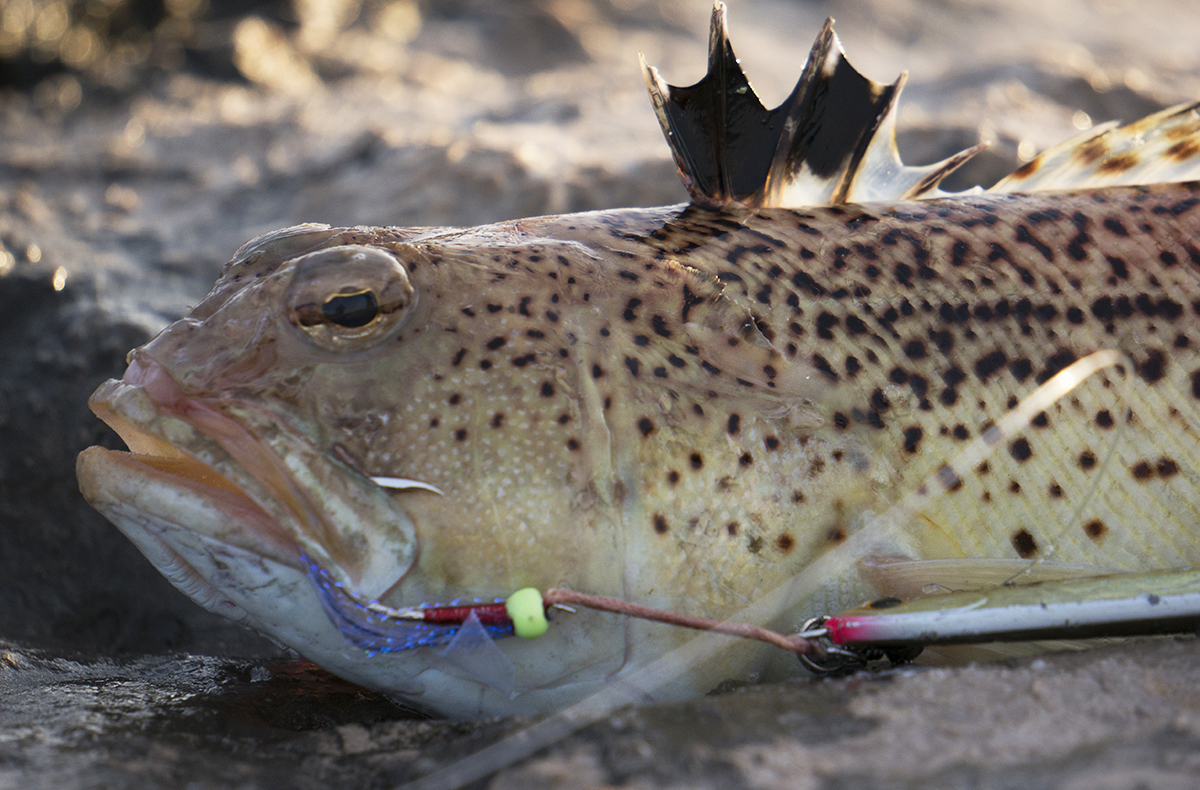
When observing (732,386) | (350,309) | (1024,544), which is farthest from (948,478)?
(350,309)

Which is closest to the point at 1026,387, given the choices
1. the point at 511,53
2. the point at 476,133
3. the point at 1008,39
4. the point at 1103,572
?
the point at 1103,572

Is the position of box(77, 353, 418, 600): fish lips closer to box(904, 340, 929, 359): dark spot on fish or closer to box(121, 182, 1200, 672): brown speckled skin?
box(121, 182, 1200, 672): brown speckled skin

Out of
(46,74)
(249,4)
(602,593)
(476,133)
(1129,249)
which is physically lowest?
(602,593)

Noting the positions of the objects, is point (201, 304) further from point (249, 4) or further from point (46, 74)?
point (249, 4)

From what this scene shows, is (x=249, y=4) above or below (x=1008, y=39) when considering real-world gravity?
above

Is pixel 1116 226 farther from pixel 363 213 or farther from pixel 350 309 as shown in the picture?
pixel 363 213

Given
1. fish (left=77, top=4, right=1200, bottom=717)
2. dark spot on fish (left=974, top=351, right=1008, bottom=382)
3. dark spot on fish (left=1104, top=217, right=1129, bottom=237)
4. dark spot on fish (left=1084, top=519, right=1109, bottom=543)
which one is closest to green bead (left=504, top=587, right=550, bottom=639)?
fish (left=77, top=4, right=1200, bottom=717)

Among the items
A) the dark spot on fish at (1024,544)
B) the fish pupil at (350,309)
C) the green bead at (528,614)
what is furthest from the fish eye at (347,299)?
the dark spot on fish at (1024,544)
